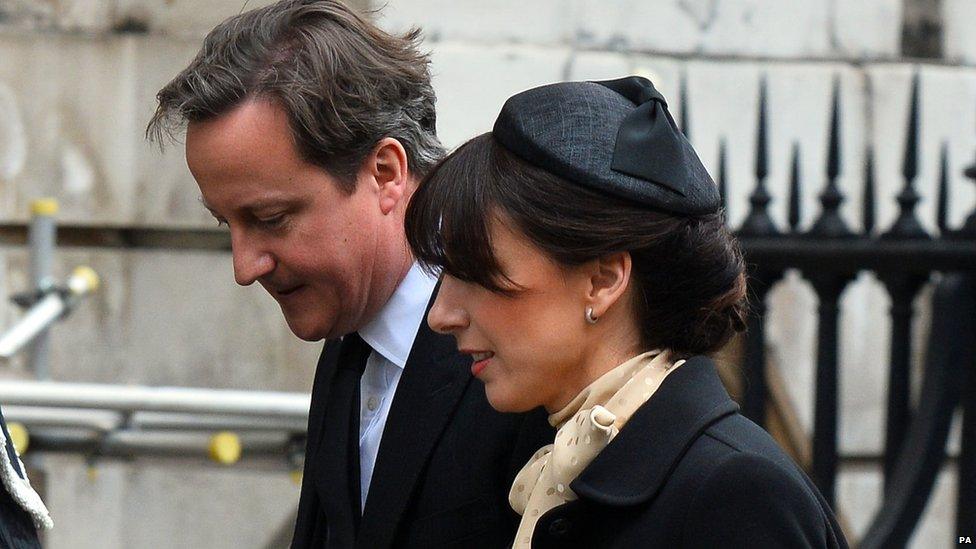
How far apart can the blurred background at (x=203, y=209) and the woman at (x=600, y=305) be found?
10.2 ft

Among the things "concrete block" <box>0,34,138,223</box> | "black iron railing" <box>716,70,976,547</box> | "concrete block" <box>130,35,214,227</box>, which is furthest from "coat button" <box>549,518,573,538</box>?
"concrete block" <box>0,34,138,223</box>

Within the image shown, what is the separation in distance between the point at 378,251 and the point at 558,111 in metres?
0.50

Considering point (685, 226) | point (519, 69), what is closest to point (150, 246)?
point (519, 69)

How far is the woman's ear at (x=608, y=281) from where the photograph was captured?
A: 1.67m

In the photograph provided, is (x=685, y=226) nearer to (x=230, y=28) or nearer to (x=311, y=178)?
(x=311, y=178)

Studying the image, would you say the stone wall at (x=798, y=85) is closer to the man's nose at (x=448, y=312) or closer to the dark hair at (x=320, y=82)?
the dark hair at (x=320, y=82)

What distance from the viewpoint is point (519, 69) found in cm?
459

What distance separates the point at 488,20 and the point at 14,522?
3067 mm

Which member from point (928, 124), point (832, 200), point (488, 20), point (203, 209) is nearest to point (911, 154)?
point (832, 200)

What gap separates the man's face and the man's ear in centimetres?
1

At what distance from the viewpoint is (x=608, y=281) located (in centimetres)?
168

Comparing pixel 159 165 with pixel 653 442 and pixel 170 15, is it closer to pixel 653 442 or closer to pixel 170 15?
pixel 170 15

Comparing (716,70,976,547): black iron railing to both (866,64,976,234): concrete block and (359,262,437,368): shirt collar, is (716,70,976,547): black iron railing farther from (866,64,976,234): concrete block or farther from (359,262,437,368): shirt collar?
(359,262,437,368): shirt collar

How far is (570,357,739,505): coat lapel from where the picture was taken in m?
1.62
